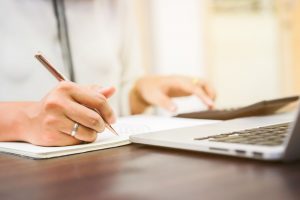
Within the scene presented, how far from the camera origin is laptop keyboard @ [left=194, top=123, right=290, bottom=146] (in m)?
0.59

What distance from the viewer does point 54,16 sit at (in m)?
1.40

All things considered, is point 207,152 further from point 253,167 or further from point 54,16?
point 54,16

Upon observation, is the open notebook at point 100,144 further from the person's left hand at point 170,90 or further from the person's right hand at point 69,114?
the person's left hand at point 170,90

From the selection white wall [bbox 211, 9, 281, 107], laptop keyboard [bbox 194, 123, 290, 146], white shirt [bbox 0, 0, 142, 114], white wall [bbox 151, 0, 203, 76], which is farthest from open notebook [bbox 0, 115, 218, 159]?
white wall [bbox 211, 9, 281, 107]

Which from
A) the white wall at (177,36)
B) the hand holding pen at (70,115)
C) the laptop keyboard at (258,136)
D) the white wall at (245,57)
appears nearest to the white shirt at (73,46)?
the hand holding pen at (70,115)

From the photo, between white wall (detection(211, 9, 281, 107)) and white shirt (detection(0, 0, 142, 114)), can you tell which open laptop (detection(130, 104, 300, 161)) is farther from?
white wall (detection(211, 9, 281, 107))

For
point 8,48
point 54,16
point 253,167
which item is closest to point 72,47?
point 54,16

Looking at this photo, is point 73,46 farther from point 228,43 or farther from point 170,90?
point 228,43

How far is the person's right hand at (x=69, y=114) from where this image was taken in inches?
28.6

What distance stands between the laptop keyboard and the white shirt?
2.53 ft

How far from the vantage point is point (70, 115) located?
73cm

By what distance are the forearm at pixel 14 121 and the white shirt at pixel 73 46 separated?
0.46 m

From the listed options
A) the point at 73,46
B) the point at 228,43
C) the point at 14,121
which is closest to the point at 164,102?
the point at 73,46

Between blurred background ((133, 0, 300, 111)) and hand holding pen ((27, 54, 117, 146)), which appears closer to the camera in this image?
hand holding pen ((27, 54, 117, 146))
